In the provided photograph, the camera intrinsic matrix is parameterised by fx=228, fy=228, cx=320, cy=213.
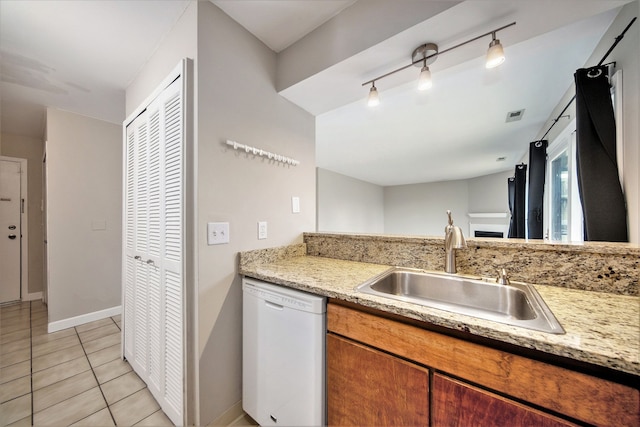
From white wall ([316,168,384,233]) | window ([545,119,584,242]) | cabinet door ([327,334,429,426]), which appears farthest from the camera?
white wall ([316,168,384,233])

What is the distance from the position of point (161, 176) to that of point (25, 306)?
373cm

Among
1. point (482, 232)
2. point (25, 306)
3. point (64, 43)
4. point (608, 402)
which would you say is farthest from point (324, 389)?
point (482, 232)

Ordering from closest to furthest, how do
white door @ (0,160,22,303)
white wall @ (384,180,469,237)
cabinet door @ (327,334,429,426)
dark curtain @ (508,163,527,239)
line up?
cabinet door @ (327,334,429,426), white door @ (0,160,22,303), dark curtain @ (508,163,527,239), white wall @ (384,180,469,237)

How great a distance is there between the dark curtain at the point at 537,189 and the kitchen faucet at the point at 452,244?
2002 millimetres

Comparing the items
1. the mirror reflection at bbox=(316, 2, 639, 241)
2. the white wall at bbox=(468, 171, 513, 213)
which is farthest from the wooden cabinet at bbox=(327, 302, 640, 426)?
the white wall at bbox=(468, 171, 513, 213)

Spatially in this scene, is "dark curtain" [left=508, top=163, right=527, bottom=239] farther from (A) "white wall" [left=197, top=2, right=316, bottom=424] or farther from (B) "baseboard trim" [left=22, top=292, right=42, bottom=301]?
(B) "baseboard trim" [left=22, top=292, right=42, bottom=301]

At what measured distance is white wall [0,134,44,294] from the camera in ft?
10.7

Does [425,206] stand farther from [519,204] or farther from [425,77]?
[425,77]

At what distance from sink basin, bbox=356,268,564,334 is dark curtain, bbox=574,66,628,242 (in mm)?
678

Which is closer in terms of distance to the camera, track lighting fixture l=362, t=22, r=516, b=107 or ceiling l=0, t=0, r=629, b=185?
track lighting fixture l=362, t=22, r=516, b=107

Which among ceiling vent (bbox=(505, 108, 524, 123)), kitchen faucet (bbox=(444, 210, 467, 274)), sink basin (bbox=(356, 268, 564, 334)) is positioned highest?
ceiling vent (bbox=(505, 108, 524, 123))

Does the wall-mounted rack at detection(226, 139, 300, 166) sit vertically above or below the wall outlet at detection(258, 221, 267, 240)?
above

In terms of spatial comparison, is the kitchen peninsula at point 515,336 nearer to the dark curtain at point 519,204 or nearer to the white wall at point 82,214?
the white wall at point 82,214

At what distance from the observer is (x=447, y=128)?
9.66ft
